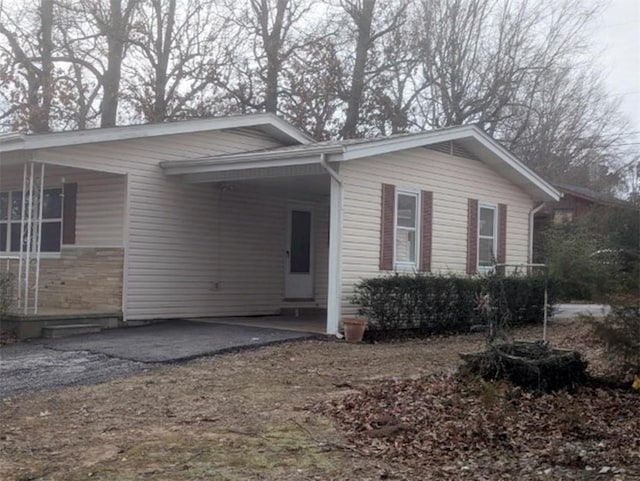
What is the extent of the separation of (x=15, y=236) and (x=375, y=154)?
7.57 m

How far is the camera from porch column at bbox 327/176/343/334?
36.9ft

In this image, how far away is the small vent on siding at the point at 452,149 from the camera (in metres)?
13.4

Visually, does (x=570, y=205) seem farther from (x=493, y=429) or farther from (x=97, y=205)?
(x=493, y=429)

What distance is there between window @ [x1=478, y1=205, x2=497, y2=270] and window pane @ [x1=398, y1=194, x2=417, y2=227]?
7.07 ft

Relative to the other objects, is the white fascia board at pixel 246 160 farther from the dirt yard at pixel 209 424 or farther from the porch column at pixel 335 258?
the dirt yard at pixel 209 424

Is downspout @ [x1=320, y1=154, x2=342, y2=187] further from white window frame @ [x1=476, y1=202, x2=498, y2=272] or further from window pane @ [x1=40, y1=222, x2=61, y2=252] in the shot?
window pane @ [x1=40, y1=222, x2=61, y2=252]

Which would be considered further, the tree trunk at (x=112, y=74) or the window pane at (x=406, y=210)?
the tree trunk at (x=112, y=74)

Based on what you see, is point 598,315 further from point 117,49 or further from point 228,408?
point 117,49

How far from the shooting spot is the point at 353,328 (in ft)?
35.9

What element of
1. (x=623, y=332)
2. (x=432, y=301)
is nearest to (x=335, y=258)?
(x=432, y=301)

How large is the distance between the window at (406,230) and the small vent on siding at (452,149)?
1108 millimetres

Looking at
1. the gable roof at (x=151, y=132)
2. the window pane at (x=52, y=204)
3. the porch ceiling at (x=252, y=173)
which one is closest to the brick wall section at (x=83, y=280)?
the window pane at (x=52, y=204)

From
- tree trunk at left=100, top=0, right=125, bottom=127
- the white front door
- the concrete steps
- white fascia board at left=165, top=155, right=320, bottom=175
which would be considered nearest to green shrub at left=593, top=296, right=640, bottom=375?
white fascia board at left=165, top=155, right=320, bottom=175

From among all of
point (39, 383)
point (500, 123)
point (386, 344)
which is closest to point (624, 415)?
point (386, 344)
